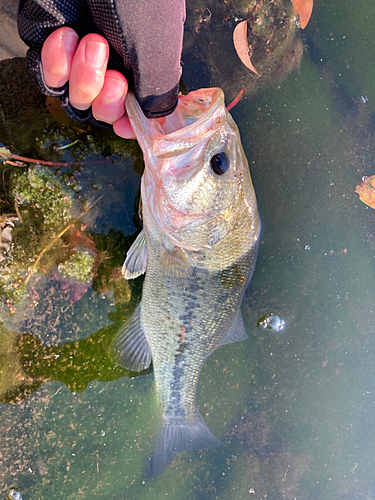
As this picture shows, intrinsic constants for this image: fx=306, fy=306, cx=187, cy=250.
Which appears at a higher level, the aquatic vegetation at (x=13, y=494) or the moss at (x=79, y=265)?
the moss at (x=79, y=265)

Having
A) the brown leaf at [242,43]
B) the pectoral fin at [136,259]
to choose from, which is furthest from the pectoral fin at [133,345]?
the brown leaf at [242,43]

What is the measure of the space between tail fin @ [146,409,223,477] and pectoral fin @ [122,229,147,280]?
104cm

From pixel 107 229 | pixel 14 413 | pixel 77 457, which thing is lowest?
pixel 77 457

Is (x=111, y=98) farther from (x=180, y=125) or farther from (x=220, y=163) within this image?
(x=220, y=163)

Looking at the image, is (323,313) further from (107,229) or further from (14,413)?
(14,413)

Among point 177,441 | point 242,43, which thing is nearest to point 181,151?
point 242,43

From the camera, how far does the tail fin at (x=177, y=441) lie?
2.06m

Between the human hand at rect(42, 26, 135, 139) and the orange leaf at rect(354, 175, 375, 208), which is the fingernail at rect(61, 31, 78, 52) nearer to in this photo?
the human hand at rect(42, 26, 135, 139)

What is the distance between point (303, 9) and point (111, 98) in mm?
1821

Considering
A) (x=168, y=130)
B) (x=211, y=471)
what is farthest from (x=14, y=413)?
(x=168, y=130)

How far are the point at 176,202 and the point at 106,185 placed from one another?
2.48ft

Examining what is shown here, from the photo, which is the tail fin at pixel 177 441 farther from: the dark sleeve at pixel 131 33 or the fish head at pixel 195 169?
the dark sleeve at pixel 131 33

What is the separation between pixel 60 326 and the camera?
2119mm

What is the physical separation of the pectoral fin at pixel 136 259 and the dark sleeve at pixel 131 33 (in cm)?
85
